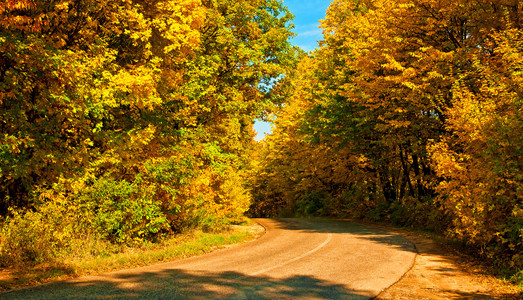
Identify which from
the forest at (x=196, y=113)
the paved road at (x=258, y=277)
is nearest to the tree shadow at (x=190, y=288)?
the paved road at (x=258, y=277)

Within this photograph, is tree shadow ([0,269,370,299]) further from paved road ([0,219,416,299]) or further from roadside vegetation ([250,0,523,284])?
roadside vegetation ([250,0,523,284])

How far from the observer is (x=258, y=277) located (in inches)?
296

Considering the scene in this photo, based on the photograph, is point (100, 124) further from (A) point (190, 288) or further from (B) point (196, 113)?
(B) point (196, 113)

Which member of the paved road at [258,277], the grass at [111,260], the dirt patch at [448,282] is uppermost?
the grass at [111,260]

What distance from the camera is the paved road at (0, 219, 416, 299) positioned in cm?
622

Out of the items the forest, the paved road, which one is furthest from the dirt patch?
the forest

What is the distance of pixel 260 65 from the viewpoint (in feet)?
61.1

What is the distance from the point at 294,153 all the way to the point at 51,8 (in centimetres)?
2817

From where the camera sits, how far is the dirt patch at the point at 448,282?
6.84 meters

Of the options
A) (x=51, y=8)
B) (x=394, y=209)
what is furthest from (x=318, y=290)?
(x=394, y=209)

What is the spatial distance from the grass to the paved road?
0.52m

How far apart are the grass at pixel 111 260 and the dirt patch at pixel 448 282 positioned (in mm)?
6066

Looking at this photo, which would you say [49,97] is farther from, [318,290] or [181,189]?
[318,290]

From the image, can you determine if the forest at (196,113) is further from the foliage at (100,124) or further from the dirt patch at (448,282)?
the dirt patch at (448,282)
